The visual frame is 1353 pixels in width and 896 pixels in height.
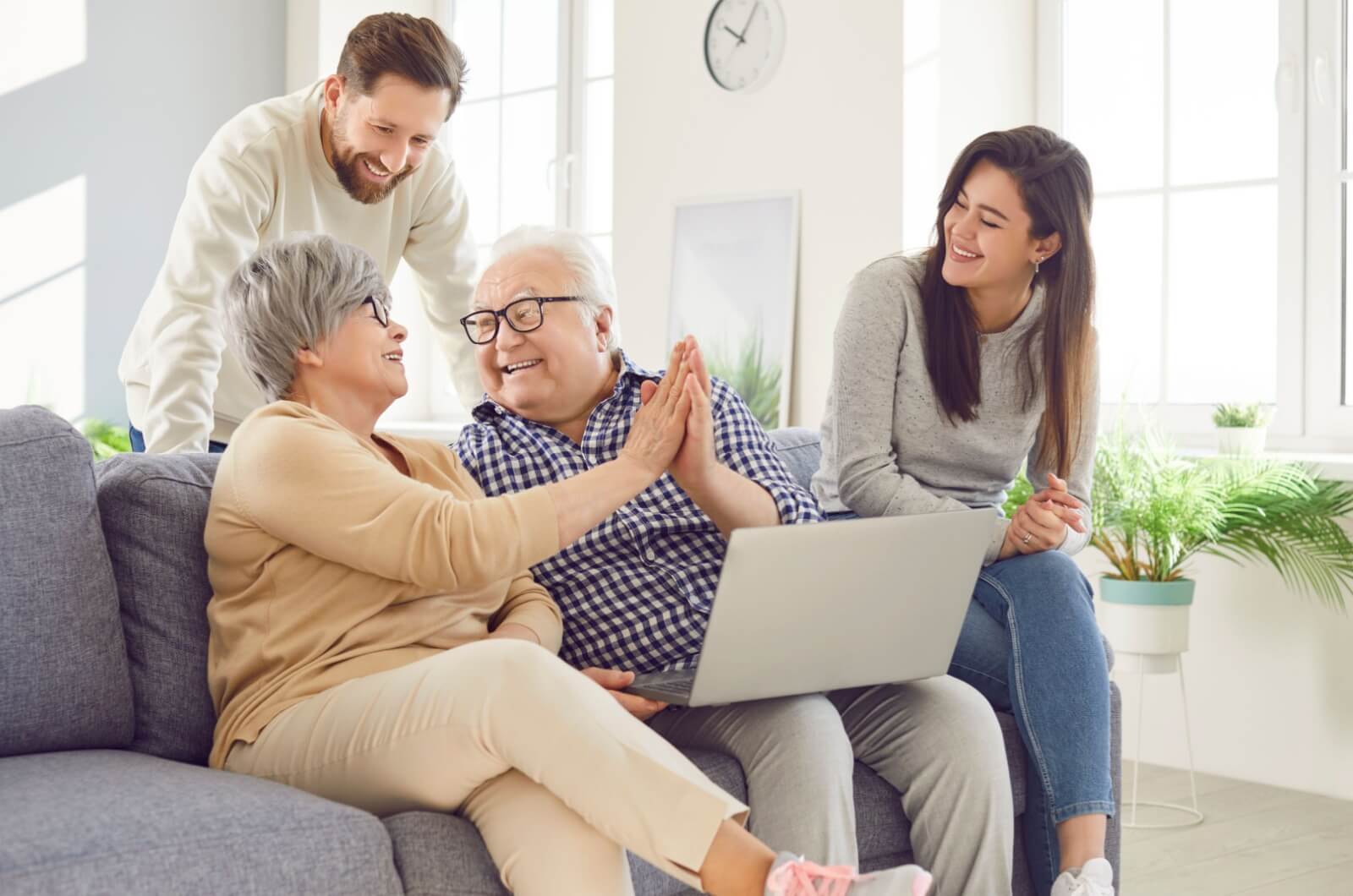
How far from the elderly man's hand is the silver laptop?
24 centimetres

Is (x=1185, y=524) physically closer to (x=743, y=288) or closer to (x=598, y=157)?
(x=743, y=288)

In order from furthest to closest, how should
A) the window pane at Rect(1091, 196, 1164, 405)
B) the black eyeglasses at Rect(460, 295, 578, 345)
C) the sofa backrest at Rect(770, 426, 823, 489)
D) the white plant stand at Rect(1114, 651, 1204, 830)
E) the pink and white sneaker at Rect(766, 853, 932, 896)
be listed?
1. the window pane at Rect(1091, 196, 1164, 405)
2. the white plant stand at Rect(1114, 651, 1204, 830)
3. the sofa backrest at Rect(770, 426, 823, 489)
4. the black eyeglasses at Rect(460, 295, 578, 345)
5. the pink and white sneaker at Rect(766, 853, 932, 896)

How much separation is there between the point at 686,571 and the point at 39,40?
4.13 m

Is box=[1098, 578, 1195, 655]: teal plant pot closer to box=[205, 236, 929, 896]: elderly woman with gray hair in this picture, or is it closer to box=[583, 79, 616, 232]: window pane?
box=[205, 236, 929, 896]: elderly woman with gray hair

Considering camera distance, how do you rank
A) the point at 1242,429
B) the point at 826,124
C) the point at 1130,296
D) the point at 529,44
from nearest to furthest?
the point at 1242,429, the point at 1130,296, the point at 826,124, the point at 529,44

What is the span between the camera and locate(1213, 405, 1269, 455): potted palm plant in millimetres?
3459

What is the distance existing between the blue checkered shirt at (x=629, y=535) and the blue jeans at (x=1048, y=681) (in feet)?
1.08

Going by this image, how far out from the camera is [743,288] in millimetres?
4430

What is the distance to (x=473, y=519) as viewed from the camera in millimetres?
1714

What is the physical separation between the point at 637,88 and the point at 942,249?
2.54 meters

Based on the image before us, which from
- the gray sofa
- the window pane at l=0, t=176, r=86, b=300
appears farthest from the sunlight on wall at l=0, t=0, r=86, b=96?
the gray sofa

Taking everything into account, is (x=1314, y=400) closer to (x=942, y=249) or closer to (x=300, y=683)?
(x=942, y=249)

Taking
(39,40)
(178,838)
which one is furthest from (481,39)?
(178,838)

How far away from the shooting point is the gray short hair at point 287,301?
6.04 feet
